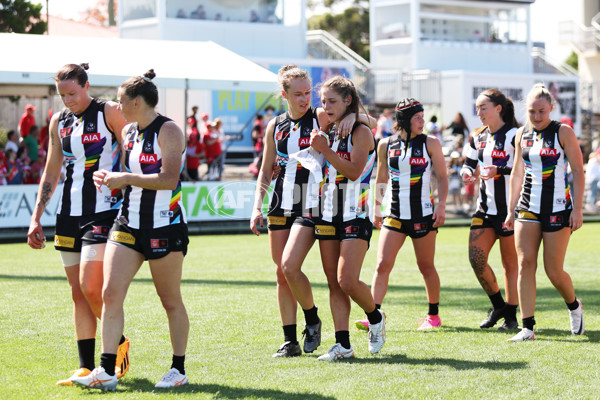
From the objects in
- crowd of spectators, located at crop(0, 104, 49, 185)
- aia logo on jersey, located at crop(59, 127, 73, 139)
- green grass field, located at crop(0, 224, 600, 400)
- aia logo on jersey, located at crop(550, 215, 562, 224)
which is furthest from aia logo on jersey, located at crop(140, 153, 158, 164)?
crowd of spectators, located at crop(0, 104, 49, 185)

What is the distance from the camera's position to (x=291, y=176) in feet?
20.5

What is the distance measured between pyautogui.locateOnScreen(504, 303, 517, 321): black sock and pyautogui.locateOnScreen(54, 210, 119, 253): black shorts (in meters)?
3.78

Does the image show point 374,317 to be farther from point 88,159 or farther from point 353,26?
point 353,26

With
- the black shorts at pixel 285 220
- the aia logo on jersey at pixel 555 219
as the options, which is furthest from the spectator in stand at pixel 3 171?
the aia logo on jersey at pixel 555 219

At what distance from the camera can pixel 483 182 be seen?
7.67m

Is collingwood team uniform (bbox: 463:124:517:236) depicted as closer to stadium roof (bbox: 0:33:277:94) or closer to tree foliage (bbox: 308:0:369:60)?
stadium roof (bbox: 0:33:277:94)

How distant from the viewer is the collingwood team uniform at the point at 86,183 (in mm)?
5543

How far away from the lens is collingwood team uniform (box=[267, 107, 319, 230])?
20.3ft

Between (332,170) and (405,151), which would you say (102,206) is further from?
(405,151)

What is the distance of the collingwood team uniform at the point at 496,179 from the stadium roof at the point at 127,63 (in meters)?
10.7

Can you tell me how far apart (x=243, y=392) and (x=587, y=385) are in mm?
2134

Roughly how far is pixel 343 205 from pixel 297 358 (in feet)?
3.86

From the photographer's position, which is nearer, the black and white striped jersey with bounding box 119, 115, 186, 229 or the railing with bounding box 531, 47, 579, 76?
the black and white striped jersey with bounding box 119, 115, 186, 229

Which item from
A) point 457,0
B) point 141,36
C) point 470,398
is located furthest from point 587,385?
point 457,0
